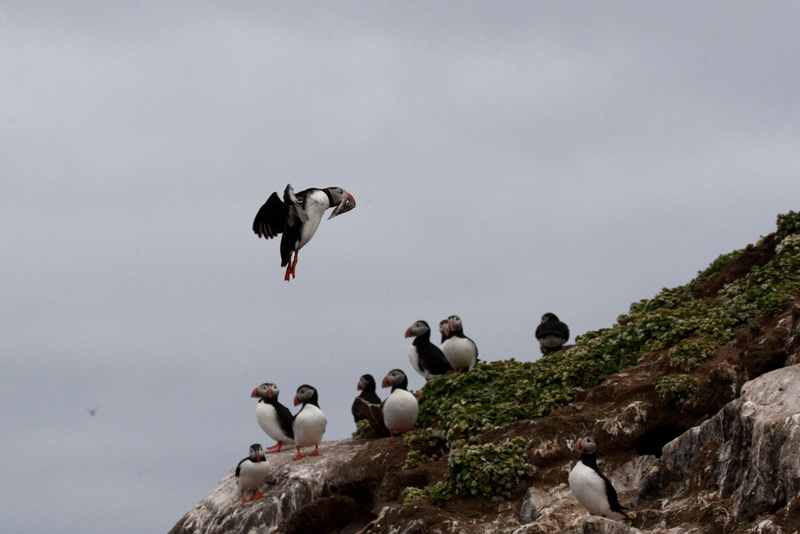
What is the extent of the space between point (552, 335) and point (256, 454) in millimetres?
7277

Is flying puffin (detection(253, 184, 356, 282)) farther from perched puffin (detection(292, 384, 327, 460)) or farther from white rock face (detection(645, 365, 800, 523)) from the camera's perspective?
perched puffin (detection(292, 384, 327, 460))

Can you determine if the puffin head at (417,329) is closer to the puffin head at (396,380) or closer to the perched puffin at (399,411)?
the puffin head at (396,380)

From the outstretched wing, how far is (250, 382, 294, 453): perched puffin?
881cm

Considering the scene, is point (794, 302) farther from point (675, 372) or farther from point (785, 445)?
point (785, 445)

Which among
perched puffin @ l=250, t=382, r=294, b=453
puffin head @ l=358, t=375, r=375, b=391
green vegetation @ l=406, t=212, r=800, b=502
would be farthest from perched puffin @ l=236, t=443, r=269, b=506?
puffin head @ l=358, t=375, r=375, b=391

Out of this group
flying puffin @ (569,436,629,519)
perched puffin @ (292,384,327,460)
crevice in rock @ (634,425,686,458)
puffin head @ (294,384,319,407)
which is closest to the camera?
flying puffin @ (569,436,629,519)

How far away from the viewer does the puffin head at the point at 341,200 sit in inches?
502

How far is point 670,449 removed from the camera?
1473 centimetres

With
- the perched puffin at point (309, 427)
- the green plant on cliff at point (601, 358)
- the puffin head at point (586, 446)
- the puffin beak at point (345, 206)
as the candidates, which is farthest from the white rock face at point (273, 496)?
the puffin beak at point (345, 206)

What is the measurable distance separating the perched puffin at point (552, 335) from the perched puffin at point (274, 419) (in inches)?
228

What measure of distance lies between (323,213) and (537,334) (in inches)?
467

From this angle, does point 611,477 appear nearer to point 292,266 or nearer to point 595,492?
point 595,492

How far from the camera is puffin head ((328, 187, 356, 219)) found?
12.8m

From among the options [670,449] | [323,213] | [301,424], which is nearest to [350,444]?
[301,424]
